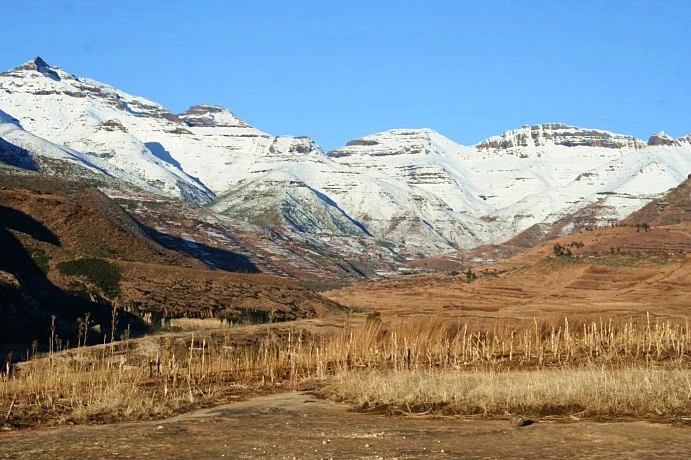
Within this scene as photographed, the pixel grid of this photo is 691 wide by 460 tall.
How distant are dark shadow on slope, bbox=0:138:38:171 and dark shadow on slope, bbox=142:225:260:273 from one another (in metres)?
39.6

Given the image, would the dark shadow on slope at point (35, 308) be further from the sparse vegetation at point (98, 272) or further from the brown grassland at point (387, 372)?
the brown grassland at point (387, 372)

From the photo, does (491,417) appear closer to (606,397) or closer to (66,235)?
(606,397)

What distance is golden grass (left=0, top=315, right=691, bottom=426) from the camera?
577 inches

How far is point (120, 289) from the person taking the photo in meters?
40.8

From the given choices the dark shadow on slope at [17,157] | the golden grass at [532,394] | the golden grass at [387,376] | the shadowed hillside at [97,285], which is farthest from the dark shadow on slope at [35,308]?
the dark shadow on slope at [17,157]

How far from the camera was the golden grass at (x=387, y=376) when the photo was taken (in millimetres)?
14656

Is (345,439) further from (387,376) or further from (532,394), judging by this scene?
(387,376)

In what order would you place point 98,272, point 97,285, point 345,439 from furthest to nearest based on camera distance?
point 98,272 → point 97,285 → point 345,439

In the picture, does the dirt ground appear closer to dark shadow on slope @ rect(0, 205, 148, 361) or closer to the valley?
the valley

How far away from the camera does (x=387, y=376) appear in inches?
736

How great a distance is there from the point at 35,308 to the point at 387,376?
2077 cm

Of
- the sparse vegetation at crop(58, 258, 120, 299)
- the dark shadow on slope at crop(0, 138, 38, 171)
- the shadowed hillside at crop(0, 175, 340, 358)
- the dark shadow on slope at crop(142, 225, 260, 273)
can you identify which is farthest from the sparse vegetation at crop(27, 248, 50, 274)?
the dark shadow on slope at crop(0, 138, 38, 171)

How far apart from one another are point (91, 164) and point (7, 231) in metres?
152

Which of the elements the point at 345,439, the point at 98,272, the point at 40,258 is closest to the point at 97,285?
the point at 98,272
